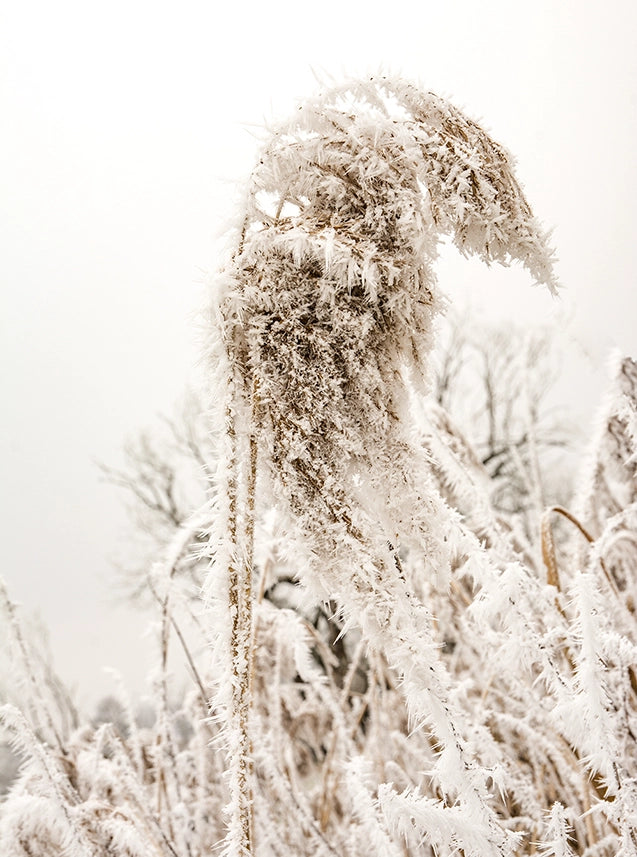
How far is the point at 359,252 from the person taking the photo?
0.68 metres

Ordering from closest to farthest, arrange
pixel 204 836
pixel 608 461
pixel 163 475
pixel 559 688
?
pixel 559 688
pixel 608 461
pixel 204 836
pixel 163 475

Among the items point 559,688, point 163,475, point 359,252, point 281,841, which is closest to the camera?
point 359,252

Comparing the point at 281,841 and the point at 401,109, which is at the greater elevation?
the point at 401,109

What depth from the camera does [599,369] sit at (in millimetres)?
1473

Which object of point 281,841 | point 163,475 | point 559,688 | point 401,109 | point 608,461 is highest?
point 163,475

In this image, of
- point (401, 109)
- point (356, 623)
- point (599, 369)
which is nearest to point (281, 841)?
point (356, 623)

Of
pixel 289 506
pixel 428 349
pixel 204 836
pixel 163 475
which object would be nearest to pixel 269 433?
pixel 289 506

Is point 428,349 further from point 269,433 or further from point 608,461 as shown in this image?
point 608,461

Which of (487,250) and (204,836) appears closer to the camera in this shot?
(487,250)

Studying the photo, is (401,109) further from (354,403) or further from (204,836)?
(204,836)

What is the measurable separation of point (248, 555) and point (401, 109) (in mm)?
547

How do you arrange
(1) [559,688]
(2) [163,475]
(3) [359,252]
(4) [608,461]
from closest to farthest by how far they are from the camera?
1. (3) [359,252]
2. (1) [559,688]
3. (4) [608,461]
4. (2) [163,475]

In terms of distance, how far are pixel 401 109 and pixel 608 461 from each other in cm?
111

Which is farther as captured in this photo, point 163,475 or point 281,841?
point 163,475
